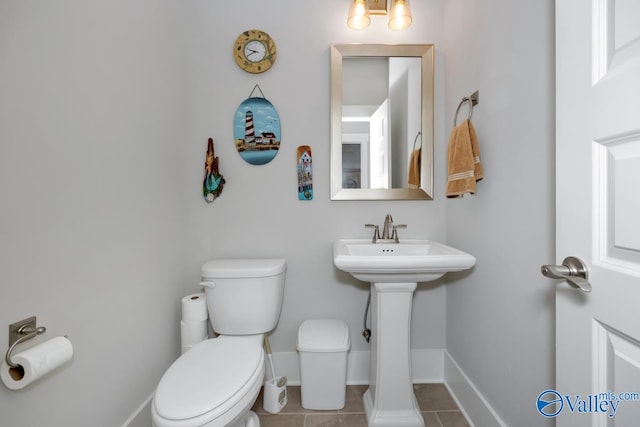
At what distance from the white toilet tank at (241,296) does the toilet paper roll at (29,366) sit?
0.70m

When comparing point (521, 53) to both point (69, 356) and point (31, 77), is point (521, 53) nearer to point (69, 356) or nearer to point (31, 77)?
point (31, 77)

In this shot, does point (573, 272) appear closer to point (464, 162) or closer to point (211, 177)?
point (464, 162)

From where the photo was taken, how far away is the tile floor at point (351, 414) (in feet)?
4.67

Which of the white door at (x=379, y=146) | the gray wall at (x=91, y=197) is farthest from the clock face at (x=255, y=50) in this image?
the white door at (x=379, y=146)

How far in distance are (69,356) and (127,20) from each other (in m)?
1.34

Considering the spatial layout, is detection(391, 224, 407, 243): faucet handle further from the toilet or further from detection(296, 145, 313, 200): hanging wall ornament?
the toilet

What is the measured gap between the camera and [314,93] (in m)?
1.71

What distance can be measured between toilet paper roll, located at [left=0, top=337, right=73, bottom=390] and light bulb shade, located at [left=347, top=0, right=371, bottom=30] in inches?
75.7

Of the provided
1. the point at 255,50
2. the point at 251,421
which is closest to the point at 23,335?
the point at 251,421

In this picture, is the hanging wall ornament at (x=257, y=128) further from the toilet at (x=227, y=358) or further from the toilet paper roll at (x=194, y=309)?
the toilet paper roll at (x=194, y=309)

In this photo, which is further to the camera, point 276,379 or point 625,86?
point 276,379

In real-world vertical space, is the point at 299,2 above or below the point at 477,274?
above

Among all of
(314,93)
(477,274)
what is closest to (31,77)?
(314,93)

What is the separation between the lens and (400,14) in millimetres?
1597
